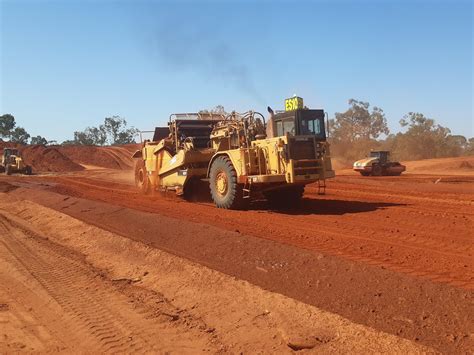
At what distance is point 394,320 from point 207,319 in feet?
6.26

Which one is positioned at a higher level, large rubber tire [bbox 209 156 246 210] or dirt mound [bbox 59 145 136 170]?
dirt mound [bbox 59 145 136 170]

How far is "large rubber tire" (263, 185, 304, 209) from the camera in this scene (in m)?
13.7

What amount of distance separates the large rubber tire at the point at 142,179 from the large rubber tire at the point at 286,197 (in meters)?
5.63

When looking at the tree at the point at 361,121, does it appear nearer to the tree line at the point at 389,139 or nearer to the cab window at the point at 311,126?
the tree line at the point at 389,139

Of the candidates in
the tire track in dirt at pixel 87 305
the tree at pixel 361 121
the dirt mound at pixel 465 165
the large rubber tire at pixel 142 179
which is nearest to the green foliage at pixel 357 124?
the tree at pixel 361 121

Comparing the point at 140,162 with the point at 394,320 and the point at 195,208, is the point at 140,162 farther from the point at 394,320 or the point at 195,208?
the point at 394,320

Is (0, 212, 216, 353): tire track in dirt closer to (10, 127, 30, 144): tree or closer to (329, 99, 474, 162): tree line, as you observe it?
(329, 99, 474, 162): tree line

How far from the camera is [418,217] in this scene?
34.8 feet

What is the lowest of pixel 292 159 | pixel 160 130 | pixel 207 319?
pixel 207 319

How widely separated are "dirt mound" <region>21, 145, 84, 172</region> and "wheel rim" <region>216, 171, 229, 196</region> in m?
40.4

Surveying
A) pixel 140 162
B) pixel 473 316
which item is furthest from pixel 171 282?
pixel 140 162

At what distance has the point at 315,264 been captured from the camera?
255 inches

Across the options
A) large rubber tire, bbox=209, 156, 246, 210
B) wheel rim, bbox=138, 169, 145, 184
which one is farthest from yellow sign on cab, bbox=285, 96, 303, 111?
wheel rim, bbox=138, 169, 145, 184

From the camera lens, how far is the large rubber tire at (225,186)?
12.7m
